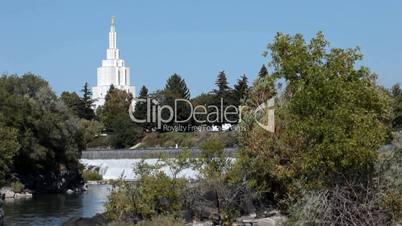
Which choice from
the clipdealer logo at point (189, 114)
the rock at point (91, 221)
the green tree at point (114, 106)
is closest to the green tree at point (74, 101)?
the green tree at point (114, 106)

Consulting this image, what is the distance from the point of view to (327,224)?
47.2 ft

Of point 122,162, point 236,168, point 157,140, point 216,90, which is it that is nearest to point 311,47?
point 236,168

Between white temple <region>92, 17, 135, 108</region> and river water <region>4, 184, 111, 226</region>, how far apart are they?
242 ft

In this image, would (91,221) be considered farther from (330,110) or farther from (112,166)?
(112,166)

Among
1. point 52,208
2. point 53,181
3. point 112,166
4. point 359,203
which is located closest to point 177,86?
point 112,166

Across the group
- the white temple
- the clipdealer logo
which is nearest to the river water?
the clipdealer logo

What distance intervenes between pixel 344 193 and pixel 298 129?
169 cm

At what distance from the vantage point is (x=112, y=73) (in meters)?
117

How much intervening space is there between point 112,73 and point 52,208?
277 ft

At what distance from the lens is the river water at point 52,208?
2847 cm

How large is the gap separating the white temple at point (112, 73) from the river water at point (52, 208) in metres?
73.8

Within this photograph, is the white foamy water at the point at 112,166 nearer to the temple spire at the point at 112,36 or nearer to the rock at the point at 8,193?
the rock at the point at 8,193

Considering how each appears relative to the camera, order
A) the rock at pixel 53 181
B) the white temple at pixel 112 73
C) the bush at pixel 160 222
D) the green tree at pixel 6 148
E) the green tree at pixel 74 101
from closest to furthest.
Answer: the bush at pixel 160 222
the green tree at pixel 6 148
the rock at pixel 53 181
the green tree at pixel 74 101
the white temple at pixel 112 73

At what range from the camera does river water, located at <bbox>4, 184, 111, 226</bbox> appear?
28469mm
